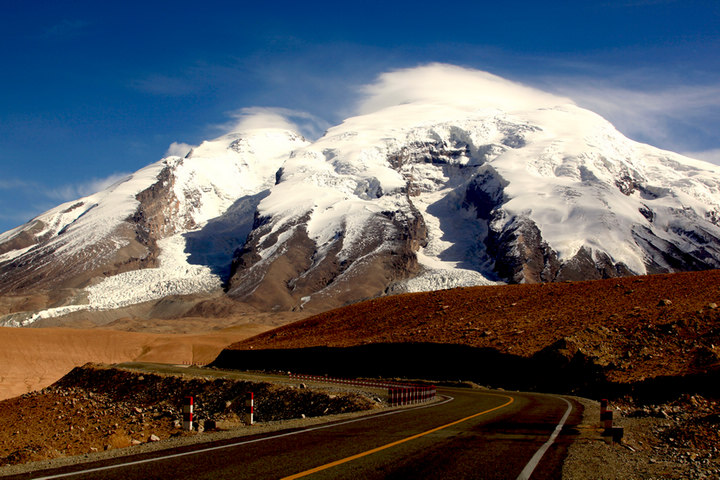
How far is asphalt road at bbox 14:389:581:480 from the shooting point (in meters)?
10.1

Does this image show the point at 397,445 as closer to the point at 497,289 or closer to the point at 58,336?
the point at 497,289

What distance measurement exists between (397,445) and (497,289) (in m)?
49.5

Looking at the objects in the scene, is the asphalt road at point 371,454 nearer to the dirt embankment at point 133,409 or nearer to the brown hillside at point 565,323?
the dirt embankment at point 133,409

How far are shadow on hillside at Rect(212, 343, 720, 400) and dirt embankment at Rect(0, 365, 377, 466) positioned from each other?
12.6 metres

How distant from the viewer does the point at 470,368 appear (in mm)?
41906

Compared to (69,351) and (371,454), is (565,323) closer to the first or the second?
(371,454)

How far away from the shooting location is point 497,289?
199 ft

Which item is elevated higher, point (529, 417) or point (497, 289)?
point (497, 289)

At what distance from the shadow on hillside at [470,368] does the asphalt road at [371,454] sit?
10.7 metres

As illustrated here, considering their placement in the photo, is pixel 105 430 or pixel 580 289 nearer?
pixel 105 430

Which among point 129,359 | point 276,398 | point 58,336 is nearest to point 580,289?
point 276,398

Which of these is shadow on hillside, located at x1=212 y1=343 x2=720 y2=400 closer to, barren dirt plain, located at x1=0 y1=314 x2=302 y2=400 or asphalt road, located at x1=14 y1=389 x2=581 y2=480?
asphalt road, located at x1=14 y1=389 x2=581 y2=480

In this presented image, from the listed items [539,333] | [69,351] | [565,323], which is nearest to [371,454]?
[539,333]

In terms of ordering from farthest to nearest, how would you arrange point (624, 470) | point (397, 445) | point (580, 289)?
1. point (580, 289)
2. point (397, 445)
3. point (624, 470)
